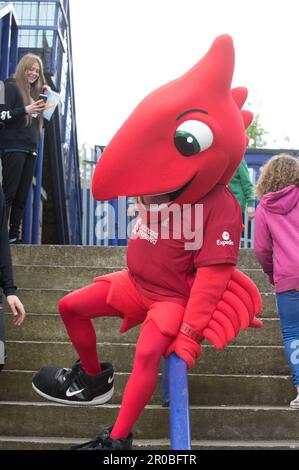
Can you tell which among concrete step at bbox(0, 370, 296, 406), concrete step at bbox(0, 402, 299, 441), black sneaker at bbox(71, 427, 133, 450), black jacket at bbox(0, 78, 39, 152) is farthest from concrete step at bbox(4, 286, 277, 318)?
black sneaker at bbox(71, 427, 133, 450)

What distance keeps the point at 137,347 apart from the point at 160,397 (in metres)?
1.08

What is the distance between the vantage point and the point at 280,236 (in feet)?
12.9

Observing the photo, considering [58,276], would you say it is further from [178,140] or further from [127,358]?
[178,140]

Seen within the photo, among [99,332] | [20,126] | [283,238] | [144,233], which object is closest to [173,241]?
[144,233]

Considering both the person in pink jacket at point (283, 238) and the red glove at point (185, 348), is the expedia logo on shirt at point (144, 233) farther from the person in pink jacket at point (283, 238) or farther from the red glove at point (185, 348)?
the person in pink jacket at point (283, 238)

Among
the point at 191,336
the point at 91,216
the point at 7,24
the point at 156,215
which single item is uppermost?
the point at 7,24

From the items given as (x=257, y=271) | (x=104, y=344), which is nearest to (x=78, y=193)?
(x=257, y=271)

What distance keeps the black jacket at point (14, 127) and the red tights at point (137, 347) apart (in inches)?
107

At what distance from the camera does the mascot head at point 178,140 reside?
288cm

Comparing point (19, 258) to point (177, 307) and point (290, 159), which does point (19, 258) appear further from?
point (177, 307)

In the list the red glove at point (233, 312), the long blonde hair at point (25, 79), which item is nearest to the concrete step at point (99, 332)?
the red glove at point (233, 312)

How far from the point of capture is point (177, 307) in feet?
9.66

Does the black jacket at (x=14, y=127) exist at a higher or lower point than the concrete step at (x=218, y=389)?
higher

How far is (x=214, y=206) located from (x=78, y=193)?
7327 mm
